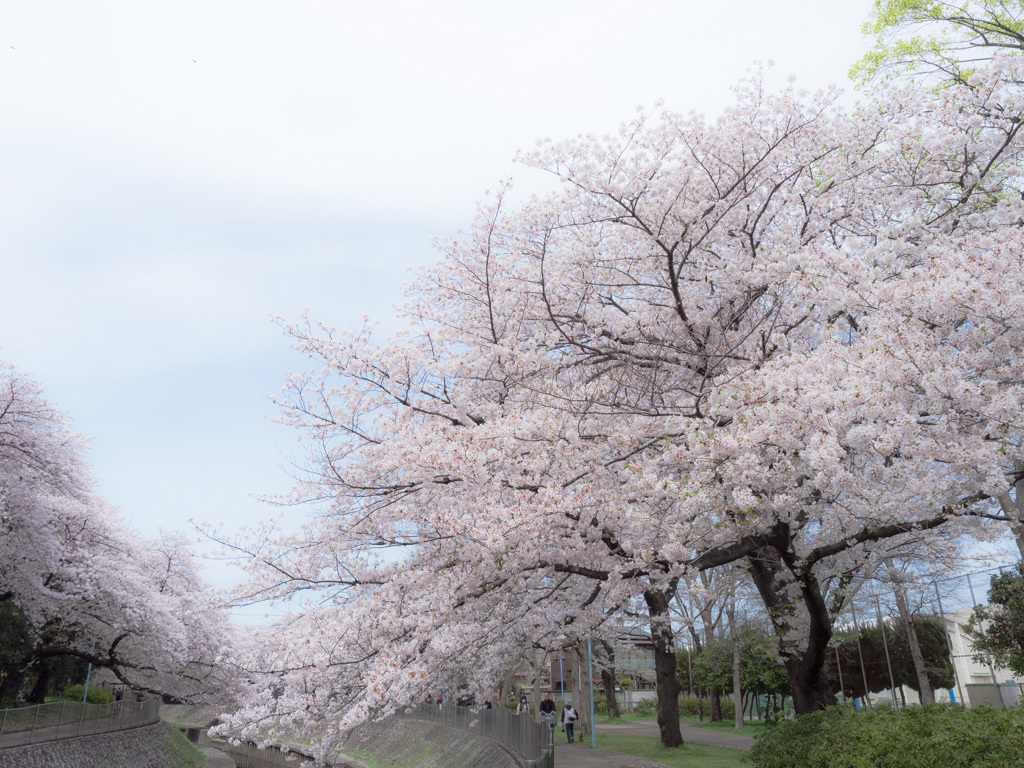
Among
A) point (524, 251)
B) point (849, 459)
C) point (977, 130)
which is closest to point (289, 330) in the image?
point (524, 251)

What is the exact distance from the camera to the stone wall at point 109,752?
17656 millimetres

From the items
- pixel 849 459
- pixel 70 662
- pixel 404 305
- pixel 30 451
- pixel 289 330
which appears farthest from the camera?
pixel 70 662

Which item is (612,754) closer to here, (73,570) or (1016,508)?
(1016,508)

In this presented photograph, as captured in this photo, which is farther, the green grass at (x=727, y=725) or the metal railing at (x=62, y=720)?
the green grass at (x=727, y=725)

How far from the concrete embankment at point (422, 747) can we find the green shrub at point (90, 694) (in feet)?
42.8

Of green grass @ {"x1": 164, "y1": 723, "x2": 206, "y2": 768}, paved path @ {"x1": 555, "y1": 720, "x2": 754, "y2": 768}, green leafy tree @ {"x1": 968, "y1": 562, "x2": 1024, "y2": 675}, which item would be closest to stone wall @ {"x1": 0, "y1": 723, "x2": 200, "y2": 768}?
green grass @ {"x1": 164, "y1": 723, "x2": 206, "y2": 768}

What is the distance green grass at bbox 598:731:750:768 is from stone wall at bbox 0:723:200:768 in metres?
14.4

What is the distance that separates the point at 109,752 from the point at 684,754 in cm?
1847

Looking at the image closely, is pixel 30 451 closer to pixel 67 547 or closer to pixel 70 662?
pixel 67 547

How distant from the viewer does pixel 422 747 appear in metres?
26.6

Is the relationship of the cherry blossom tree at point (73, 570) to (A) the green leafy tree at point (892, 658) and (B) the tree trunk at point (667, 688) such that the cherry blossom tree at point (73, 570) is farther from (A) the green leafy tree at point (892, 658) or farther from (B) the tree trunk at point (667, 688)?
(A) the green leafy tree at point (892, 658)

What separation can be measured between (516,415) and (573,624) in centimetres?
677

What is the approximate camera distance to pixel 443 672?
9711 millimetres

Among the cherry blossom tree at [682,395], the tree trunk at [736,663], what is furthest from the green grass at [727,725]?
the cherry blossom tree at [682,395]
